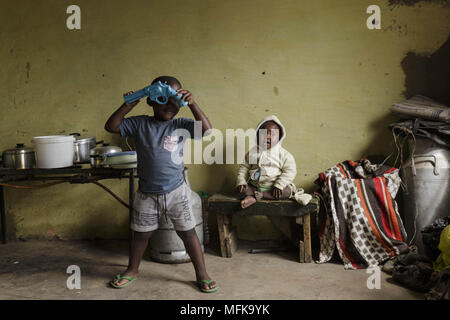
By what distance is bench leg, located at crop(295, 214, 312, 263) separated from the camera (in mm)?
3697

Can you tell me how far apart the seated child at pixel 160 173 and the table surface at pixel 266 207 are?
2.17 feet

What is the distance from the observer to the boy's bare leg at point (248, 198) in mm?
3723

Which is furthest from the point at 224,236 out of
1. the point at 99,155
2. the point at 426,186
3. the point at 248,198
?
the point at 426,186

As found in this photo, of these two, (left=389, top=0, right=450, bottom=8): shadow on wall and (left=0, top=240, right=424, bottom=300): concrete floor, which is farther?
(left=389, top=0, right=450, bottom=8): shadow on wall

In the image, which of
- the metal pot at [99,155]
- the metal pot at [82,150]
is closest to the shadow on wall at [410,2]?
the metal pot at [99,155]

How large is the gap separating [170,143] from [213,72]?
141 centimetres

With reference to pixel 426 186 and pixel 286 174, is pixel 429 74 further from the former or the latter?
pixel 286 174

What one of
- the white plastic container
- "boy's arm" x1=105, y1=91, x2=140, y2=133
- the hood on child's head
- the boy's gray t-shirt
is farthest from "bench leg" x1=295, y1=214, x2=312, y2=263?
the white plastic container

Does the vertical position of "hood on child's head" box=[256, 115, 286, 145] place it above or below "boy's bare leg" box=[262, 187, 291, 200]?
above

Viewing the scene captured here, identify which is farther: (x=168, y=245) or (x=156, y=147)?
(x=168, y=245)

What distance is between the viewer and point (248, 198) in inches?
148

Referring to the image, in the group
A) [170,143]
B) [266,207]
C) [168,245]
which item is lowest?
[168,245]

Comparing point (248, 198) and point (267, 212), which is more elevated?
point (248, 198)

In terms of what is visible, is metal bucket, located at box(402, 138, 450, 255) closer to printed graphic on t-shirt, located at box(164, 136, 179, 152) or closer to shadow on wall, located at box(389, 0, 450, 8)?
shadow on wall, located at box(389, 0, 450, 8)
